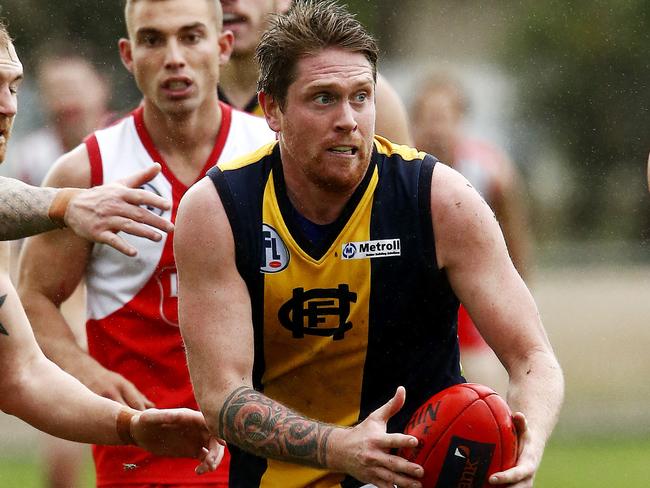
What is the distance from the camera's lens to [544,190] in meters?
26.3

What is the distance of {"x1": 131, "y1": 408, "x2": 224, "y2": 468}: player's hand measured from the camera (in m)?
5.36

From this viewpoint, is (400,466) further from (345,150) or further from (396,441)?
(345,150)

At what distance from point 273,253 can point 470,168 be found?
6.31m

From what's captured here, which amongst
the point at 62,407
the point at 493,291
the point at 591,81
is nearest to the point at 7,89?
the point at 62,407

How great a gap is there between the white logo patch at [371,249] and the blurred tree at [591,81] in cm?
2181

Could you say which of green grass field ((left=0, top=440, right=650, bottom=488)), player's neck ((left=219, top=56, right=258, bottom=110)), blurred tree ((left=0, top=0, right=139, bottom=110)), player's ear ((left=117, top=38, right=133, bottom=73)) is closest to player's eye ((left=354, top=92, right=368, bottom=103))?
player's ear ((left=117, top=38, right=133, bottom=73))

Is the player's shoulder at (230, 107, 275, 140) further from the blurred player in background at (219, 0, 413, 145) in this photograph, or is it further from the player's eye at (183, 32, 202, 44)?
the blurred player in background at (219, 0, 413, 145)

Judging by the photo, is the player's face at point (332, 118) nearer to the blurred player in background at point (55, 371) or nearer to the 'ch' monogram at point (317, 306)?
the 'ch' monogram at point (317, 306)

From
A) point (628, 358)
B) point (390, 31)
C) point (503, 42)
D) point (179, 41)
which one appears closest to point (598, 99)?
point (503, 42)

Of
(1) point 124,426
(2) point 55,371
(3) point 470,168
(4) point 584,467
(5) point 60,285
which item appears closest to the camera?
(1) point 124,426

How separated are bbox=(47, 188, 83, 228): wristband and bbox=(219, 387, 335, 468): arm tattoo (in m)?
0.83

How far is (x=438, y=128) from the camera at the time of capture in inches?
451

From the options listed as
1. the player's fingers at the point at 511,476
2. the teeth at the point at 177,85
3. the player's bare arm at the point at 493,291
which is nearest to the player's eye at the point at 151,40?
the teeth at the point at 177,85

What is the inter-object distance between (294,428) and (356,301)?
0.62 metres
